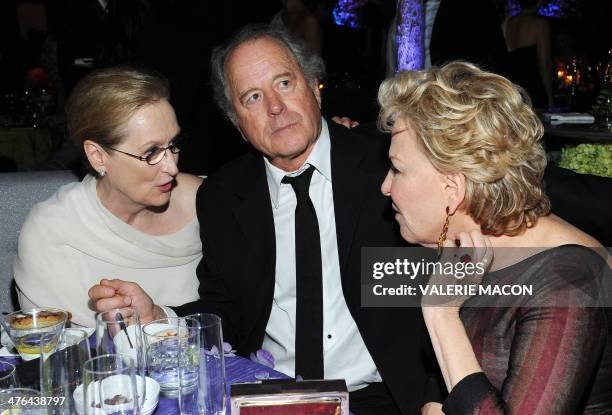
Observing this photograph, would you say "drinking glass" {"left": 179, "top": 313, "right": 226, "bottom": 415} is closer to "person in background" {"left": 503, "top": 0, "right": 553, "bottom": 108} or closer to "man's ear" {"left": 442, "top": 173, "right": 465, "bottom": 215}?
"man's ear" {"left": 442, "top": 173, "right": 465, "bottom": 215}

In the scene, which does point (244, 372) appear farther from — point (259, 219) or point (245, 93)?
point (245, 93)

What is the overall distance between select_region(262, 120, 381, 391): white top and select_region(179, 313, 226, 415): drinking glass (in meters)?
0.92

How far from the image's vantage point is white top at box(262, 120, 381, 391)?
2.37 metres

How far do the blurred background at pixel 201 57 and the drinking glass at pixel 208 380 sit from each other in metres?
1.60

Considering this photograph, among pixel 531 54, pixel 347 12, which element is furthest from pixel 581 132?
pixel 347 12

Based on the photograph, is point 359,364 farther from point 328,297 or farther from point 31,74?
point 31,74

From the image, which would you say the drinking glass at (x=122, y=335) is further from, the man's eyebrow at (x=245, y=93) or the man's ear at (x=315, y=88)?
the man's ear at (x=315, y=88)

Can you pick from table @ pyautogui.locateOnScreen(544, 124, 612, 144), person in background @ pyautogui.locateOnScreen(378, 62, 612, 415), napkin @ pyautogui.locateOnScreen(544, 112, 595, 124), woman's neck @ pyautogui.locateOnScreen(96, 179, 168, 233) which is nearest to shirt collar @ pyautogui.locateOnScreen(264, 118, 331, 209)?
woman's neck @ pyautogui.locateOnScreen(96, 179, 168, 233)

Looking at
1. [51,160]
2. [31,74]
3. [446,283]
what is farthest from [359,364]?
[31,74]

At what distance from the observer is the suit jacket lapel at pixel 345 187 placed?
2.35 m

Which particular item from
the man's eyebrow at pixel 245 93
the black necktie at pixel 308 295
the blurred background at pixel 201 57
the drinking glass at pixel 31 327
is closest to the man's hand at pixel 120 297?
the drinking glass at pixel 31 327

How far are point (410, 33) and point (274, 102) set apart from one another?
11.5ft

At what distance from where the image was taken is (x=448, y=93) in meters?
1.69

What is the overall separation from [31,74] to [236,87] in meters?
6.10
